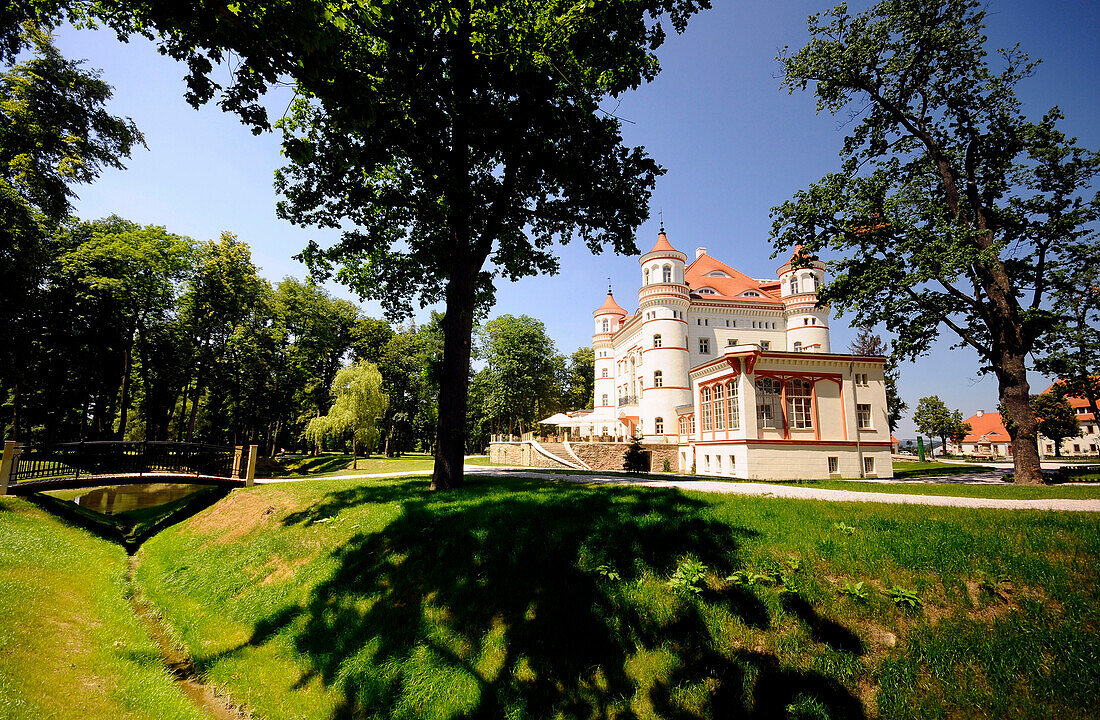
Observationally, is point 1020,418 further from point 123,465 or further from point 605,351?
point 605,351

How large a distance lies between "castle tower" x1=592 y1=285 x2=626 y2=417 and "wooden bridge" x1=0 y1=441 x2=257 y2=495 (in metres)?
32.5

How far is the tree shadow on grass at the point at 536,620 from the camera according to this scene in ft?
15.9

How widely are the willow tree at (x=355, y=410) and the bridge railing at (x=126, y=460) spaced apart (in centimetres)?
1207

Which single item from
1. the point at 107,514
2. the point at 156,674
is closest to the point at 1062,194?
the point at 156,674

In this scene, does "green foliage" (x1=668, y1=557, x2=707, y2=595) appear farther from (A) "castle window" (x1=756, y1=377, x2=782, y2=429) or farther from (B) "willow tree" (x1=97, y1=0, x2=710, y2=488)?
(A) "castle window" (x1=756, y1=377, x2=782, y2=429)

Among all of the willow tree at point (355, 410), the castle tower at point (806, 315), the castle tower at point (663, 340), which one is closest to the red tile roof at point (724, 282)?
the castle tower at point (806, 315)

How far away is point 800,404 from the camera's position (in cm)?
2238

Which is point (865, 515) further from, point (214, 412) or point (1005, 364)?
point (214, 412)

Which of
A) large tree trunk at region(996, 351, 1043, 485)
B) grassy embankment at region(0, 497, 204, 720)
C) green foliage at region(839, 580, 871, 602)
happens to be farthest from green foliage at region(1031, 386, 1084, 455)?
grassy embankment at region(0, 497, 204, 720)

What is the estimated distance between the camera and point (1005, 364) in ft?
53.6

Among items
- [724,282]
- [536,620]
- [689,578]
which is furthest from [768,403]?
[724,282]

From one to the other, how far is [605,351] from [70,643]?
4558 cm

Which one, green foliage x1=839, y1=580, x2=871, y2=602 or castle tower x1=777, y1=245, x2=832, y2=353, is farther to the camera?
castle tower x1=777, y1=245, x2=832, y2=353

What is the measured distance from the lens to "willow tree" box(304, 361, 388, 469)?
1184 inches
